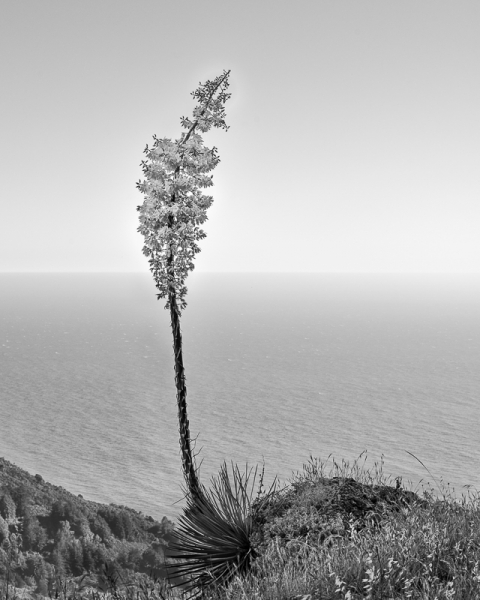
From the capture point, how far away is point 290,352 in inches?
4085

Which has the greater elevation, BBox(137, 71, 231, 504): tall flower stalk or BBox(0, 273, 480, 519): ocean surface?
BBox(137, 71, 231, 504): tall flower stalk

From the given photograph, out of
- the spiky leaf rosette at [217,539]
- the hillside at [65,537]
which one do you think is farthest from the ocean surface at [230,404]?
the hillside at [65,537]

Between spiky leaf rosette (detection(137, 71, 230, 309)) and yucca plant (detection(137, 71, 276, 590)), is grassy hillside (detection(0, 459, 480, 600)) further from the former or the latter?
spiky leaf rosette (detection(137, 71, 230, 309))

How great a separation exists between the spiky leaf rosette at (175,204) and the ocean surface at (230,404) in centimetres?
58

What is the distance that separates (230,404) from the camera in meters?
64.7

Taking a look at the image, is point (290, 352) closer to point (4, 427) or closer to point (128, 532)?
point (4, 427)

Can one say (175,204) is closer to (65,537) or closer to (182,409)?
(182,409)

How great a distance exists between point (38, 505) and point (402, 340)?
106 meters

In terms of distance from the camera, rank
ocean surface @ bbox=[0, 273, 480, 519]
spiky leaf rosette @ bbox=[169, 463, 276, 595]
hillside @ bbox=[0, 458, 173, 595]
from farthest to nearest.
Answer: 1. ocean surface @ bbox=[0, 273, 480, 519]
2. hillside @ bbox=[0, 458, 173, 595]
3. spiky leaf rosette @ bbox=[169, 463, 276, 595]

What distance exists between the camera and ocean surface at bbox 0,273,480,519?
42.5 meters

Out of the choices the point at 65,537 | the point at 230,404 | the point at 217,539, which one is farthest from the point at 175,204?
the point at 230,404

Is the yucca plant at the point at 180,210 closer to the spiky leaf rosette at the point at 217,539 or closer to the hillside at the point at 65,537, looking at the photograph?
the spiky leaf rosette at the point at 217,539

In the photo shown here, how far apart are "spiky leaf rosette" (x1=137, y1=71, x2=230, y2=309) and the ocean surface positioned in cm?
58

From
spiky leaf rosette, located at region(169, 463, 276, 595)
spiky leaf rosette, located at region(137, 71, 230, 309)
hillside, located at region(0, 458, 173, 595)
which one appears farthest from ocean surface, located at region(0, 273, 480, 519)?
hillside, located at region(0, 458, 173, 595)
